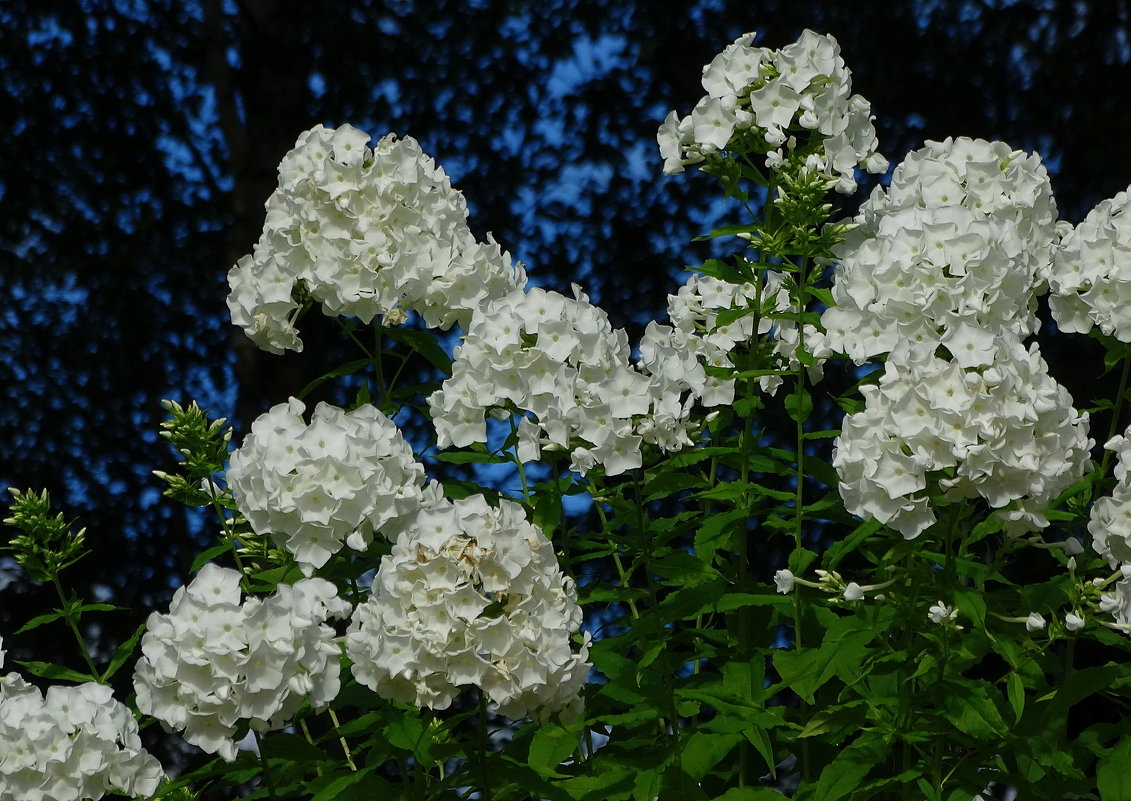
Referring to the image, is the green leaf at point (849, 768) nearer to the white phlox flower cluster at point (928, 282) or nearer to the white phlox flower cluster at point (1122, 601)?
the white phlox flower cluster at point (1122, 601)

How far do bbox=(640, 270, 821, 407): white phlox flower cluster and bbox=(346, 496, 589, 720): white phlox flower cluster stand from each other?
832 millimetres

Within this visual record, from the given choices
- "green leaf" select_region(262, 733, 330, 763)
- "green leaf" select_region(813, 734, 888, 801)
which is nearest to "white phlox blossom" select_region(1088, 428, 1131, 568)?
"green leaf" select_region(813, 734, 888, 801)

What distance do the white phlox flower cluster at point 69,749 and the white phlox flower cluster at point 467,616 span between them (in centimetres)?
75

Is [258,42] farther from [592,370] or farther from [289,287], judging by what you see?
[592,370]

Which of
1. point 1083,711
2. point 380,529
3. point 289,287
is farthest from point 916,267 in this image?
point 1083,711

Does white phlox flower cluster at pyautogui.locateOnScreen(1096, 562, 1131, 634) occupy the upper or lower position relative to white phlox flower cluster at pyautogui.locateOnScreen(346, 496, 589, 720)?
lower

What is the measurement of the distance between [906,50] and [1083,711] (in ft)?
12.6

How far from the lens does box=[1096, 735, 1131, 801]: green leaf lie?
10.1ft

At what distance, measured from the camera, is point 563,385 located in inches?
126

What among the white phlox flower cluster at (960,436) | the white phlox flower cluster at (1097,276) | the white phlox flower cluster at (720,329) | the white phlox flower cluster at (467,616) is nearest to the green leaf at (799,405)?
the white phlox flower cluster at (720,329)

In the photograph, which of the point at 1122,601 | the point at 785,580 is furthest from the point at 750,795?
the point at 1122,601

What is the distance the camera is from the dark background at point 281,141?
294 inches

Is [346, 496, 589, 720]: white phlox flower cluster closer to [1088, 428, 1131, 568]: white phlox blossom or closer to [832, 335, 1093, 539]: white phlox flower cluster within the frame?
Result: [832, 335, 1093, 539]: white phlox flower cluster

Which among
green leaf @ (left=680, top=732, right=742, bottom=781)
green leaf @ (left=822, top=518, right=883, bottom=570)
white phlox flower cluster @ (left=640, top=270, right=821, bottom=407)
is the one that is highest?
white phlox flower cluster @ (left=640, top=270, right=821, bottom=407)
